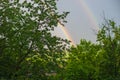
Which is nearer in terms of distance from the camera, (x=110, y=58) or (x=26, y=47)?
(x=26, y=47)

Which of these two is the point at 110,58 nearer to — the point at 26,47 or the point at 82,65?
the point at 82,65

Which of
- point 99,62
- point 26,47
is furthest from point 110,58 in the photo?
point 26,47

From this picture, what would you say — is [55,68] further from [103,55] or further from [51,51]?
[103,55]

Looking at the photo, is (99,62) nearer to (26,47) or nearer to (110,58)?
(110,58)

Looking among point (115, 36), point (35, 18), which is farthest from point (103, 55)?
point (35, 18)

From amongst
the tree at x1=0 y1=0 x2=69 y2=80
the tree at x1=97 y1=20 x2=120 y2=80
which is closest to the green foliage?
the tree at x1=97 y1=20 x2=120 y2=80

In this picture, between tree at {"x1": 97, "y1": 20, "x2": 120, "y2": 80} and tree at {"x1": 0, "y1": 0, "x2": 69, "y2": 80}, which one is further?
tree at {"x1": 97, "y1": 20, "x2": 120, "y2": 80}

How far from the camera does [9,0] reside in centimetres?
1927

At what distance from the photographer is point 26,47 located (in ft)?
57.8

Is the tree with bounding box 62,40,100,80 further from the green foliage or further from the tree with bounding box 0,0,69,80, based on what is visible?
the tree with bounding box 0,0,69,80

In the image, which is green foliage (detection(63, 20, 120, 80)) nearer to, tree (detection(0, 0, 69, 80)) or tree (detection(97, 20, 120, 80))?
tree (detection(97, 20, 120, 80))

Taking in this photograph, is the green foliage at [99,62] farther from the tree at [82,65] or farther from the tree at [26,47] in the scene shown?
the tree at [26,47]

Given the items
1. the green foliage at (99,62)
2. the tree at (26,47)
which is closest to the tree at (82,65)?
the green foliage at (99,62)

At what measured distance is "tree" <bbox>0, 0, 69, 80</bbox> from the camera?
1717 cm
